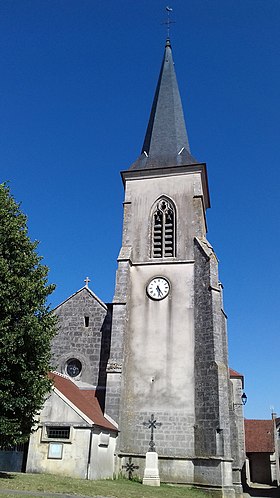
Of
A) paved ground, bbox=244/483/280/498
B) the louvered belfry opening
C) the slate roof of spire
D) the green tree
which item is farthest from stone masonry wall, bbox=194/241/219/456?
the green tree

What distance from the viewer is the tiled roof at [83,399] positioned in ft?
54.1

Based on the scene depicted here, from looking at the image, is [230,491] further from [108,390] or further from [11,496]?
[11,496]

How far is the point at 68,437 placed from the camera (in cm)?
1577

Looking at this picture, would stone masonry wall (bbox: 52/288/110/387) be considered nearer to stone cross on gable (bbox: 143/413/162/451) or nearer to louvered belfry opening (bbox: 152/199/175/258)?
stone cross on gable (bbox: 143/413/162/451)

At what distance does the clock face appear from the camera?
21.2 meters

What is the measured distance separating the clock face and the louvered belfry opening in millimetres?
1385

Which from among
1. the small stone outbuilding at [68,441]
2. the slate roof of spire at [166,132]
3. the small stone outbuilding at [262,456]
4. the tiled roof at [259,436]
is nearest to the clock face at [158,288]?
the small stone outbuilding at [68,441]

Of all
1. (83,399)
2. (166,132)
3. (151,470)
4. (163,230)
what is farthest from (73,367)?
(166,132)

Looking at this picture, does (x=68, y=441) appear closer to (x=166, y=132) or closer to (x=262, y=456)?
Answer: (x=166, y=132)

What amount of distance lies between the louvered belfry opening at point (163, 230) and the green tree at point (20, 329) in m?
9.27

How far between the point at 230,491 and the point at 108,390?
20.0 ft

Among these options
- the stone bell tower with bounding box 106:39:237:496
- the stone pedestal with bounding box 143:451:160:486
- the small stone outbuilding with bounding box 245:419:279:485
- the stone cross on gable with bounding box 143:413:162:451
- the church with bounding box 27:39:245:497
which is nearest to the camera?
the stone pedestal with bounding box 143:451:160:486

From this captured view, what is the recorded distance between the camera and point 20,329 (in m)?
12.6

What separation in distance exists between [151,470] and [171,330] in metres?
5.91
